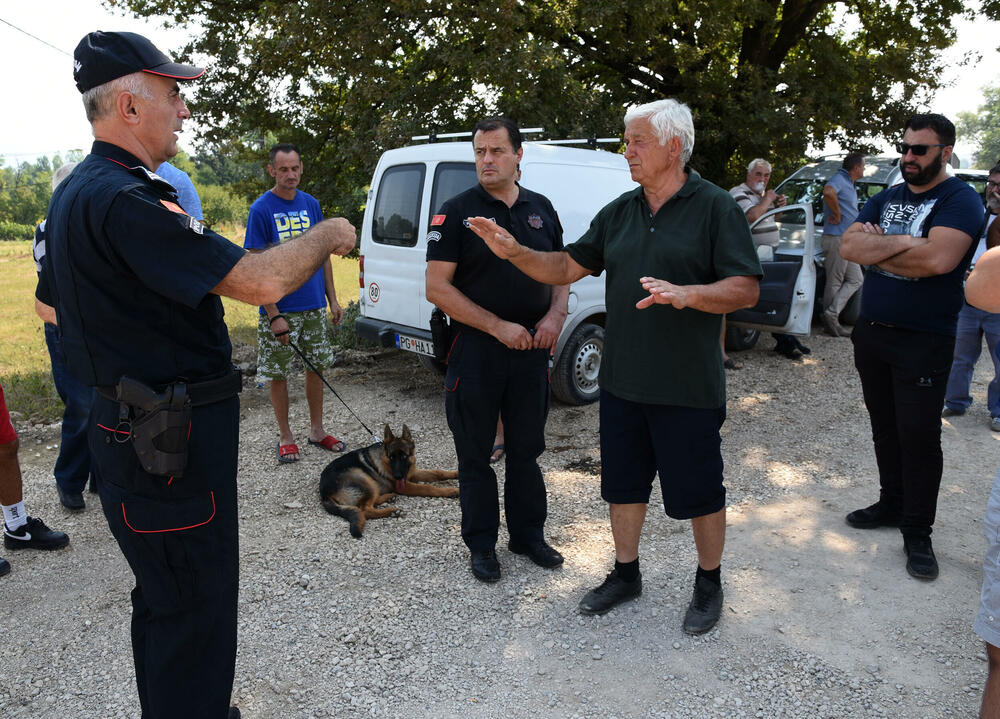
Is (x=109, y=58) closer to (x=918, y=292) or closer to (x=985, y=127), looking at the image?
(x=918, y=292)

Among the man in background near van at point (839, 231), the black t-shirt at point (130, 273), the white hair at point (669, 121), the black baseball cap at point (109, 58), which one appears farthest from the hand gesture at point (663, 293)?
the man in background near van at point (839, 231)

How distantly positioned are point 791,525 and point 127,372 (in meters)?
3.62

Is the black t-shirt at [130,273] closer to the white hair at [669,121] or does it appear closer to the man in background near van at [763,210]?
the white hair at [669,121]

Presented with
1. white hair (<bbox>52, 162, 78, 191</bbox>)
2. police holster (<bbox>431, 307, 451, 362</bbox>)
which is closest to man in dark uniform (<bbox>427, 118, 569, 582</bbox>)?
police holster (<bbox>431, 307, 451, 362</bbox>)

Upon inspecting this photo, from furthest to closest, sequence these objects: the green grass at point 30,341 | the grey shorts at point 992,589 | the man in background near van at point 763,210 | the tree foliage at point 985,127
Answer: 1. the tree foliage at point 985,127
2. the man in background near van at point 763,210
3. the green grass at point 30,341
4. the grey shorts at point 992,589

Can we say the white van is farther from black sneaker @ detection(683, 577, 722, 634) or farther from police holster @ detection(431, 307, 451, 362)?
black sneaker @ detection(683, 577, 722, 634)

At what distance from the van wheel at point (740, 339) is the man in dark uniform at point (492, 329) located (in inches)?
209

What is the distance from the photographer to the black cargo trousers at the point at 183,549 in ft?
6.84

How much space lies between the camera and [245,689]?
2842 mm

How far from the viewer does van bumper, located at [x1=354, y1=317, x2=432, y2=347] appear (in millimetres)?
6191

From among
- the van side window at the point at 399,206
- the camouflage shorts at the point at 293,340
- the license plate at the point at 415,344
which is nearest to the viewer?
the camouflage shorts at the point at 293,340

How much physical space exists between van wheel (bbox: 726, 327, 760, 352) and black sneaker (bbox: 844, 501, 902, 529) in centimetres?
439

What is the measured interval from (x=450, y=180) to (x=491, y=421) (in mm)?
3096

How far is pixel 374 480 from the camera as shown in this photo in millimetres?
4590
